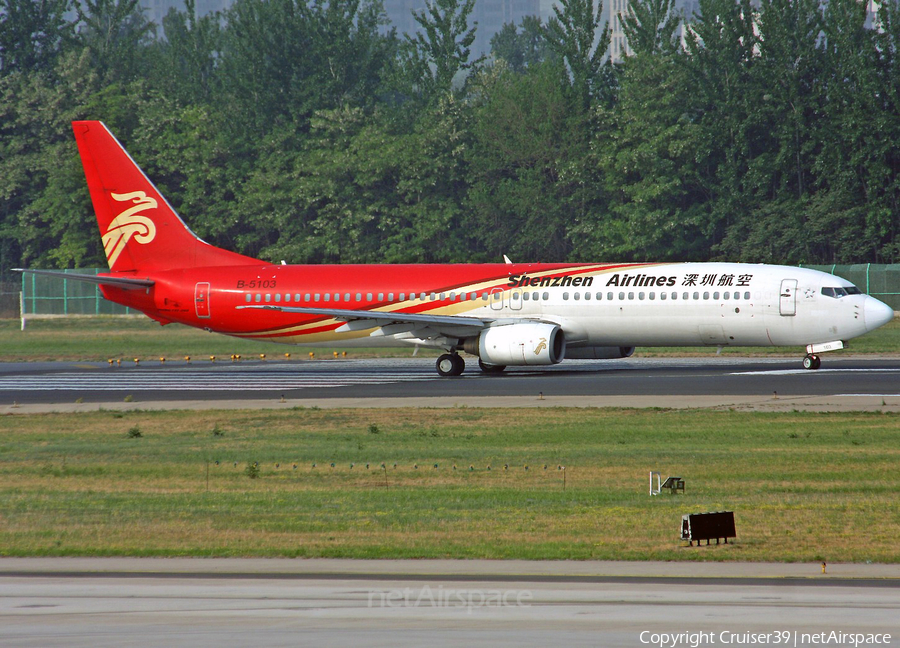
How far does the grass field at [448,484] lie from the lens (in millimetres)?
14336

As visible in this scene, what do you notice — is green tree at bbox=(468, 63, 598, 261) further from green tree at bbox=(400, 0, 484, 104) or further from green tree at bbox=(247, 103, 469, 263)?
green tree at bbox=(400, 0, 484, 104)

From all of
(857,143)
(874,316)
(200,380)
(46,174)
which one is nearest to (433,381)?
(200,380)

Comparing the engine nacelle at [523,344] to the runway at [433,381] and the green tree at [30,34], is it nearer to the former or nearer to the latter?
the runway at [433,381]

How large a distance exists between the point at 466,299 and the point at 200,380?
10.0 meters

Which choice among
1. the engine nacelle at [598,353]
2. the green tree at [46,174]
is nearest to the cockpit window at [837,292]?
the engine nacelle at [598,353]

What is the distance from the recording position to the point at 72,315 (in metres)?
78.3

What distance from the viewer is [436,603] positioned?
11.3 meters

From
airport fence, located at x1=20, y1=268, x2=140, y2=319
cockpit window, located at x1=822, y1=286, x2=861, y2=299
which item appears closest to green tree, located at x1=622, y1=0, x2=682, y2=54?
airport fence, located at x1=20, y1=268, x2=140, y2=319

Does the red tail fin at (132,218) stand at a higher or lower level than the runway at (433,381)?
higher

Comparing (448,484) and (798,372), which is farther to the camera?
(798,372)

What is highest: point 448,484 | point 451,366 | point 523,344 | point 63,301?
point 63,301

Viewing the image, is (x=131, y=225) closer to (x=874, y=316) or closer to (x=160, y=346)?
(x=160, y=346)

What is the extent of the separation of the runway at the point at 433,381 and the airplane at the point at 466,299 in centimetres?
130

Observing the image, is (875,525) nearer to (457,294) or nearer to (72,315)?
(457,294)
